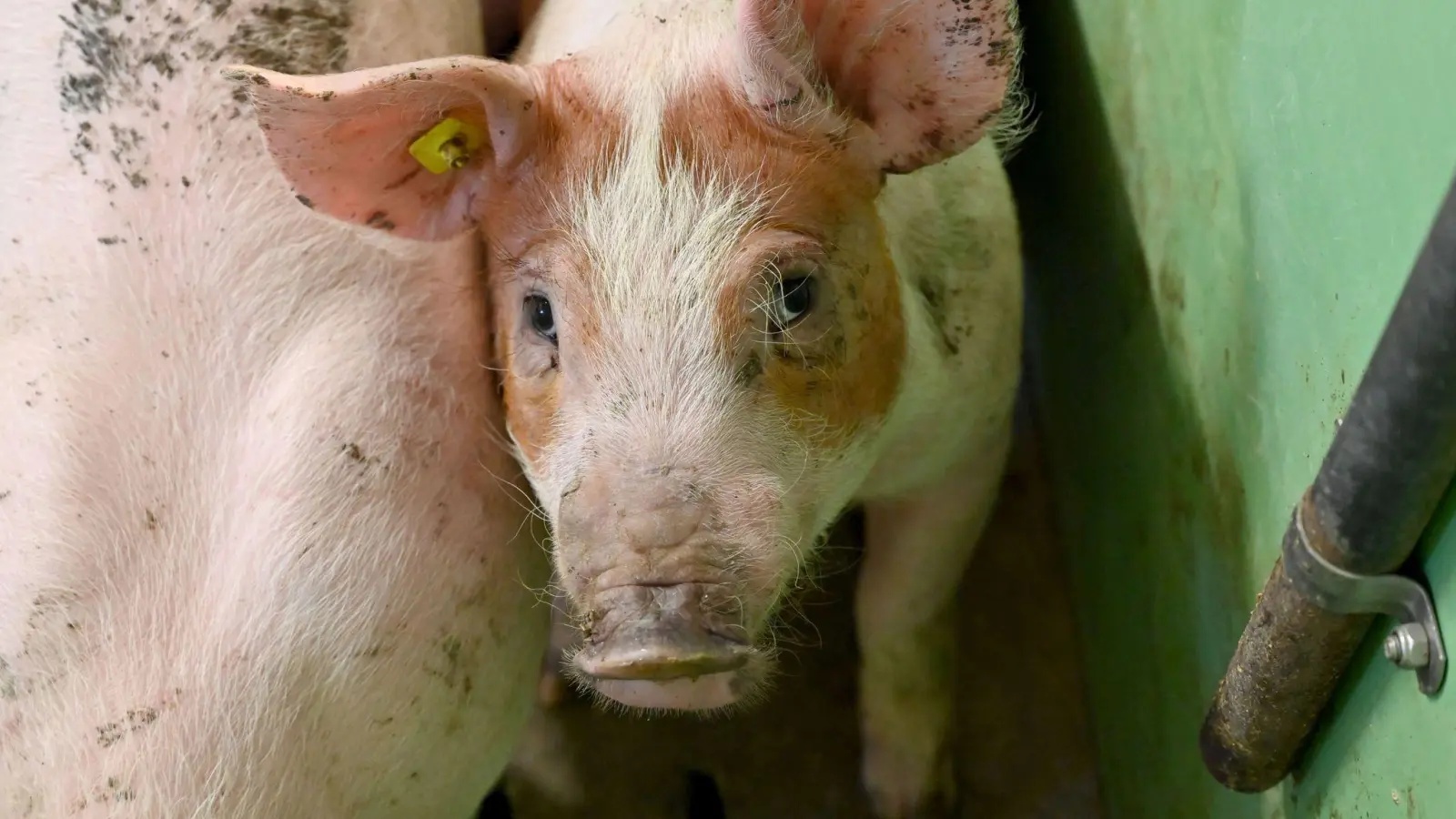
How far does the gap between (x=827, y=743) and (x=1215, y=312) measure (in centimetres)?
100

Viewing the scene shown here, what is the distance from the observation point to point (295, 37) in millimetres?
1228

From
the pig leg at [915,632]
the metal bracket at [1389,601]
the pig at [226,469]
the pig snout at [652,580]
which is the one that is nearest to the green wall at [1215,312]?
the metal bracket at [1389,601]

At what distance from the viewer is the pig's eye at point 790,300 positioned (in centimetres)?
98

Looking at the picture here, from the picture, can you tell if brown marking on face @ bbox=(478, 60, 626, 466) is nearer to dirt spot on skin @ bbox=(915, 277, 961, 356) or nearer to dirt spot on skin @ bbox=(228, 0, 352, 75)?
dirt spot on skin @ bbox=(228, 0, 352, 75)

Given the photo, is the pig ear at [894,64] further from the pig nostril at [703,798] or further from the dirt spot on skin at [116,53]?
the pig nostril at [703,798]

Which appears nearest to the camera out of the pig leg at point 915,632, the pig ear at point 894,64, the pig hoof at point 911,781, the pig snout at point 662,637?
the pig snout at point 662,637

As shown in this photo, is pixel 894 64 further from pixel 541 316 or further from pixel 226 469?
pixel 226 469

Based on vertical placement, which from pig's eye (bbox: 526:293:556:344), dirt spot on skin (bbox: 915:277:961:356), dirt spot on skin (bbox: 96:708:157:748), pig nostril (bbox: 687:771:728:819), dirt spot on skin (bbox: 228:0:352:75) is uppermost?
dirt spot on skin (bbox: 228:0:352:75)

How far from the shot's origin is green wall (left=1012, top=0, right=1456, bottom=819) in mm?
713

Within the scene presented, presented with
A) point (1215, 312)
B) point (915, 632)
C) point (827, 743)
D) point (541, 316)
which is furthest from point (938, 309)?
point (827, 743)

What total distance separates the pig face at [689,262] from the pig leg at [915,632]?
1.39 feet

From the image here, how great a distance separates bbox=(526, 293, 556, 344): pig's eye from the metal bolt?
671 mm

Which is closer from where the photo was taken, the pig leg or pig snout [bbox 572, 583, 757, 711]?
pig snout [bbox 572, 583, 757, 711]

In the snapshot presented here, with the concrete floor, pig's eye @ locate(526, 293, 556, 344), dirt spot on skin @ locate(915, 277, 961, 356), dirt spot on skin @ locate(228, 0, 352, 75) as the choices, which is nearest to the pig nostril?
the concrete floor
